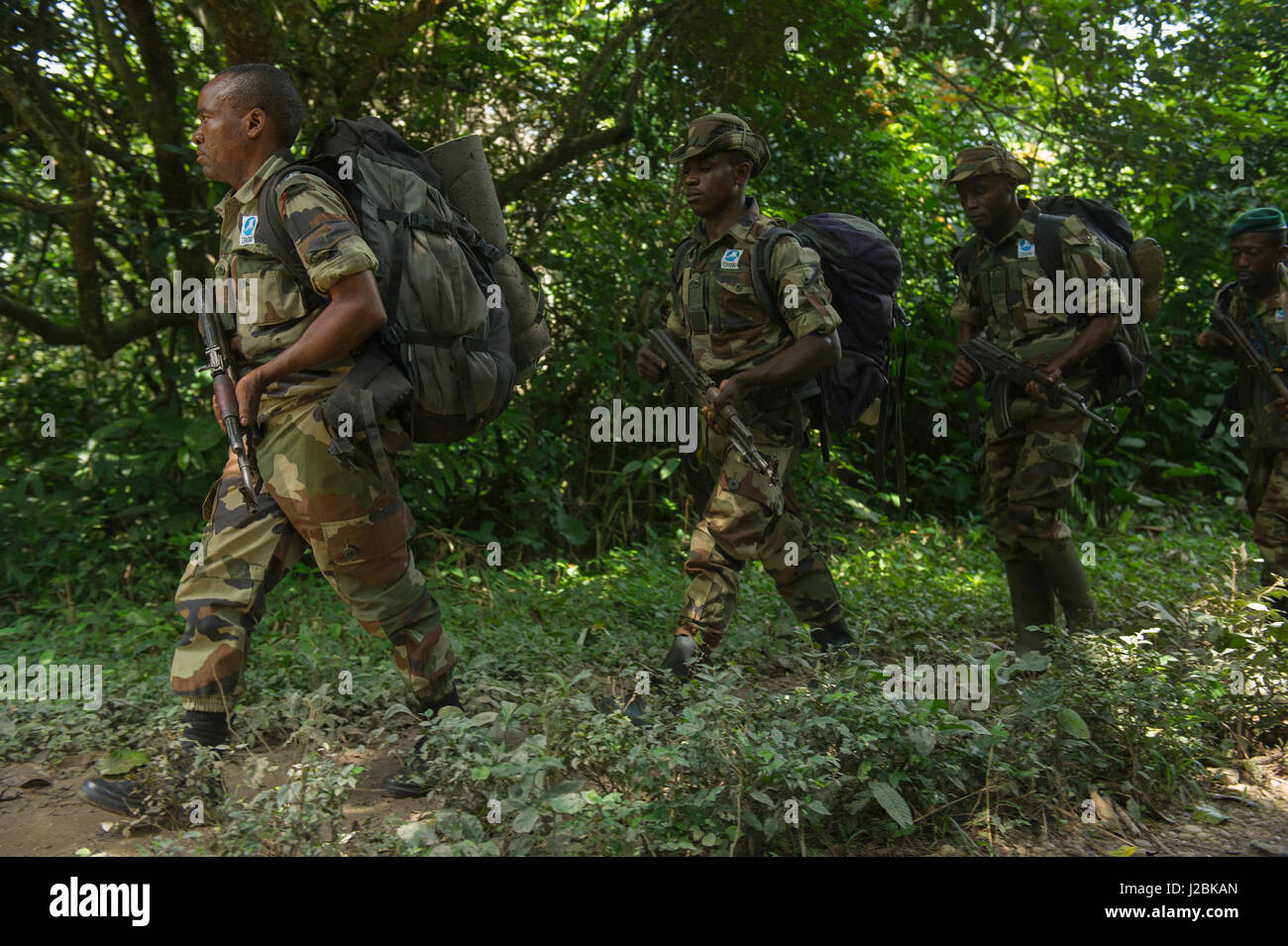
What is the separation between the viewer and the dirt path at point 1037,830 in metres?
3.15

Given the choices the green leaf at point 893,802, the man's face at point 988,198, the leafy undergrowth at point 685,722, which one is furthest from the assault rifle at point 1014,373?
the green leaf at point 893,802

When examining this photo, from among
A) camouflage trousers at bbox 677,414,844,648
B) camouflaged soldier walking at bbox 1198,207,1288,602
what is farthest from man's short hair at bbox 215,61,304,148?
camouflaged soldier walking at bbox 1198,207,1288,602

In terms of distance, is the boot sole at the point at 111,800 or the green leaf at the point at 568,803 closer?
the green leaf at the point at 568,803

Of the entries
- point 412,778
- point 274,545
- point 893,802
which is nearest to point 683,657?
point 412,778

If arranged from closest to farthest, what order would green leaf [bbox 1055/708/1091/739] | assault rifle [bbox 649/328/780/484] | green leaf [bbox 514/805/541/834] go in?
green leaf [bbox 514/805/541/834] < green leaf [bbox 1055/708/1091/739] < assault rifle [bbox 649/328/780/484]

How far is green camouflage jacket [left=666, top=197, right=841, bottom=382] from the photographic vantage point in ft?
13.8

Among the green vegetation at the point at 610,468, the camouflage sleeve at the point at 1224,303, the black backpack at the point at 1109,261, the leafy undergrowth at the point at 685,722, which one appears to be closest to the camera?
the leafy undergrowth at the point at 685,722

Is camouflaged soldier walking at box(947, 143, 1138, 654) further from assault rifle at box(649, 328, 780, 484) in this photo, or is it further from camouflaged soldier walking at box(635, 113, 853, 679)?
assault rifle at box(649, 328, 780, 484)

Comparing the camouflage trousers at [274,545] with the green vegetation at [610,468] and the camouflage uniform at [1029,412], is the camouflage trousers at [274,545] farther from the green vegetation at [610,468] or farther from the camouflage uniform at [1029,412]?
the camouflage uniform at [1029,412]

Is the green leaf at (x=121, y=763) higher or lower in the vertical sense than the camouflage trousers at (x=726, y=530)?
lower

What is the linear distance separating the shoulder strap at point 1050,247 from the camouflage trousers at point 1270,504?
1539 mm

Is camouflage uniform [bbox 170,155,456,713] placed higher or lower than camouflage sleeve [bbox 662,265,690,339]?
lower

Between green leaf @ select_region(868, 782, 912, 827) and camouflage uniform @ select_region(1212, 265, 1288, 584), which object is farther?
camouflage uniform @ select_region(1212, 265, 1288, 584)

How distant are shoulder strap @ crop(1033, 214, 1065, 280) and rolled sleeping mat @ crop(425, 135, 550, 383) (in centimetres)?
250
